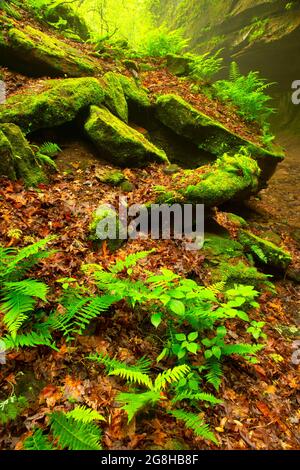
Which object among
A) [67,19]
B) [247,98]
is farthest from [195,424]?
[67,19]

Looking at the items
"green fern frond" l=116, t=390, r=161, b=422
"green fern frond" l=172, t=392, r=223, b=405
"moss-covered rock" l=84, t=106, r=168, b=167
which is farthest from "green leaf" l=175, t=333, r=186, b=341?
"moss-covered rock" l=84, t=106, r=168, b=167

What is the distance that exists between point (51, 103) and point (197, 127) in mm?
3725

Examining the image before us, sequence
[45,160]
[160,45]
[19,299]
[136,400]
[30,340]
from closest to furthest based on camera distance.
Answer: [136,400] < [30,340] < [19,299] < [45,160] < [160,45]

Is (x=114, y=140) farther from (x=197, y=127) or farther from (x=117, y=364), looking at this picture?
(x=117, y=364)

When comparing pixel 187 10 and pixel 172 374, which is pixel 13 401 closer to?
pixel 172 374

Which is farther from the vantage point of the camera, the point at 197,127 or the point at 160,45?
the point at 160,45

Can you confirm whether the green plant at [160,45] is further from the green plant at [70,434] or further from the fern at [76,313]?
the green plant at [70,434]

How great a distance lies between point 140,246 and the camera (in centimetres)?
504

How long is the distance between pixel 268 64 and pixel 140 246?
14122 mm

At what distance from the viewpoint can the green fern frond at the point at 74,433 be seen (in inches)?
91.7

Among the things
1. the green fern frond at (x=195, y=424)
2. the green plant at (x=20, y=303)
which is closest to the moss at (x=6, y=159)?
the green plant at (x=20, y=303)

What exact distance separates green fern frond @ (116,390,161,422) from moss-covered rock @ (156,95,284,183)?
6.75m

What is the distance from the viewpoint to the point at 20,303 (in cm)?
305

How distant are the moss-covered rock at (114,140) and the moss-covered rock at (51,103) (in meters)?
0.33
